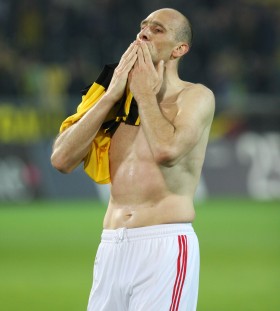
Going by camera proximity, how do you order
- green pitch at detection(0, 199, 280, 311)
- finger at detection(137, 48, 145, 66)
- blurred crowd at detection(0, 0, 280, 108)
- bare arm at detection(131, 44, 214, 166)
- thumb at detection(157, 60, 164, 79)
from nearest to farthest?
bare arm at detection(131, 44, 214, 166) → finger at detection(137, 48, 145, 66) → thumb at detection(157, 60, 164, 79) → green pitch at detection(0, 199, 280, 311) → blurred crowd at detection(0, 0, 280, 108)

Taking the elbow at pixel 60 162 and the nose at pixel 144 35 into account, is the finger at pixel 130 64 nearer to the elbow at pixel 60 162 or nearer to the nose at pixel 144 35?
the nose at pixel 144 35

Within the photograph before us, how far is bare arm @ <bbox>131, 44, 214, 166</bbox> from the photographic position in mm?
4992

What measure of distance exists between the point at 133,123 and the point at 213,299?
4636 millimetres

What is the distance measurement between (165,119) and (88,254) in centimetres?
789

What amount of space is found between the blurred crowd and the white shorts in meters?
15.0

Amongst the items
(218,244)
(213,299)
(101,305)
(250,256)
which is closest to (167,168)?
(101,305)

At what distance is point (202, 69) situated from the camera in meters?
22.1

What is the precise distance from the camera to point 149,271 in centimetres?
506

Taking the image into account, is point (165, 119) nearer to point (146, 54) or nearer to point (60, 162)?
point (146, 54)

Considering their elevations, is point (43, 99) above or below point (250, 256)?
above

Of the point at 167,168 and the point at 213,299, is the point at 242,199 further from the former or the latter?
the point at 167,168

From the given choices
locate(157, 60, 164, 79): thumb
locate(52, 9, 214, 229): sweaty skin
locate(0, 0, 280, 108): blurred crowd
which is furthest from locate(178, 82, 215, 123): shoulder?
locate(0, 0, 280, 108): blurred crowd

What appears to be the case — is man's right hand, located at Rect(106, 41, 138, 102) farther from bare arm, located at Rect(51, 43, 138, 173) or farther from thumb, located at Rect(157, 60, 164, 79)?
thumb, located at Rect(157, 60, 164, 79)

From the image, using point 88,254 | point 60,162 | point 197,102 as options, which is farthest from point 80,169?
point 197,102
